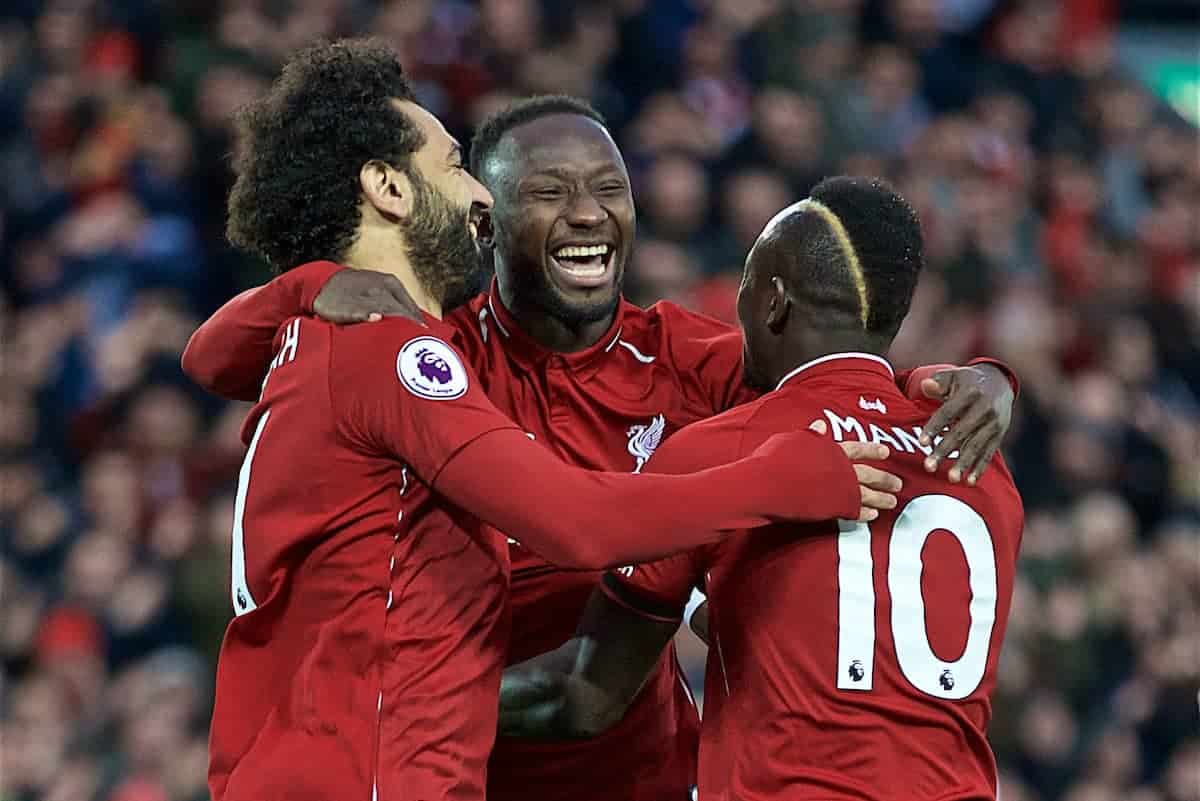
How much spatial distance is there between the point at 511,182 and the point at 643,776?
1225mm

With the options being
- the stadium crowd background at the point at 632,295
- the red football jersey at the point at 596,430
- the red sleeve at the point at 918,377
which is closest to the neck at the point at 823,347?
the red sleeve at the point at 918,377

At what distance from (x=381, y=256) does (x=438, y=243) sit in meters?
0.10

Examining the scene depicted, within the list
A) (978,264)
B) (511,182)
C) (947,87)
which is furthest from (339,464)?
(947,87)

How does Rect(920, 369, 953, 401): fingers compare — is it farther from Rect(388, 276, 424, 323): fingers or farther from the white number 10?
Rect(388, 276, 424, 323): fingers

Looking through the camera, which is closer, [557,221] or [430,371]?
[430,371]

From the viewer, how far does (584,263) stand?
394 centimetres

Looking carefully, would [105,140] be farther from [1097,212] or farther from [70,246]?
[1097,212]

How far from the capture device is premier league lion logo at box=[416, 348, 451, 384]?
3096 mm

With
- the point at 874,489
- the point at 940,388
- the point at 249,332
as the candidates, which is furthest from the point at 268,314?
the point at 940,388

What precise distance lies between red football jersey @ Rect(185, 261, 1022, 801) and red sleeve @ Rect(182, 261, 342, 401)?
0.17 ft

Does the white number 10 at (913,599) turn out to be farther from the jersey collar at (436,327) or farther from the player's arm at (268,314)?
the player's arm at (268,314)

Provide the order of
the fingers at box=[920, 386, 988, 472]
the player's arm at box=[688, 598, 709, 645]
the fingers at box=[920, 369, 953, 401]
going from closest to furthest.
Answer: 1. the fingers at box=[920, 386, 988, 472]
2. the fingers at box=[920, 369, 953, 401]
3. the player's arm at box=[688, 598, 709, 645]

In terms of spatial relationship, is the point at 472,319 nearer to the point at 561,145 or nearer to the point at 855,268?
the point at 561,145

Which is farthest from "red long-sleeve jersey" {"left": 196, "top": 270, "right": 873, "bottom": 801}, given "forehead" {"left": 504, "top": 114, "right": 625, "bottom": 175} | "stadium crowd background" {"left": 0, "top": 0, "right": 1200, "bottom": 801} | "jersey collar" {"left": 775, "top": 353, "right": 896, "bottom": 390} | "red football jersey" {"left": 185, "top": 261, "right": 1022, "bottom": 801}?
"stadium crowd background" {"left": 0, "top": 0, "right": 1200, "bottom": 801}
